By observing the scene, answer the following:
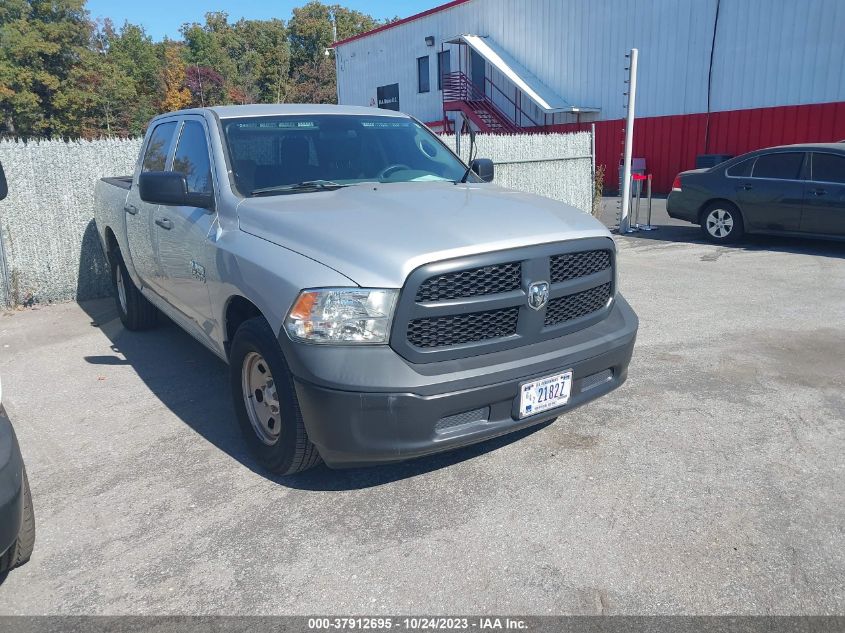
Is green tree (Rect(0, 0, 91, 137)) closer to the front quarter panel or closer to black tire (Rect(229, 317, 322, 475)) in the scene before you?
the front quarter panel

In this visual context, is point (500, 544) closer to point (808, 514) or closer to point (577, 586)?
point (577, 586)

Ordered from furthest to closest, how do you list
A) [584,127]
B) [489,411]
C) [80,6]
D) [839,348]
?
[80,6], [584,127], [839,348], [489,411]

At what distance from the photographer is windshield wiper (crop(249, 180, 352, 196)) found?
13.1 feet

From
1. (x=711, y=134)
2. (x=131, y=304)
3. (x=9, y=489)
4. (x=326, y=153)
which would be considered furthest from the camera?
(x=711, y=134)

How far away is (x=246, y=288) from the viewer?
3.45 meters

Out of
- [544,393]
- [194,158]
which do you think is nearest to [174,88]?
[194,158]

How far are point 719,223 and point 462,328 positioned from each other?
9.31 m

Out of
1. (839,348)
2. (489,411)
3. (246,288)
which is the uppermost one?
(246,288)

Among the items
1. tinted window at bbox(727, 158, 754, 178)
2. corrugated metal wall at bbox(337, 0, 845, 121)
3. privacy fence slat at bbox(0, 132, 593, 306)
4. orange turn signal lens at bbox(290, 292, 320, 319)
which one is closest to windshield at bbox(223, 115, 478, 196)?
orange turn signal lens at bbox(290, 292, 320, 319)

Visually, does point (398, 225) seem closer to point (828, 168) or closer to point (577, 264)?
point (577, 264)

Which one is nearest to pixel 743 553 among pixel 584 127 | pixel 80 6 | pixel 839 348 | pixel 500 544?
pixel 500 544

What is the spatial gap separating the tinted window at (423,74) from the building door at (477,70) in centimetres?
233

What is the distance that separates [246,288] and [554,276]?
5.04ft

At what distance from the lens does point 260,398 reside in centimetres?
371
